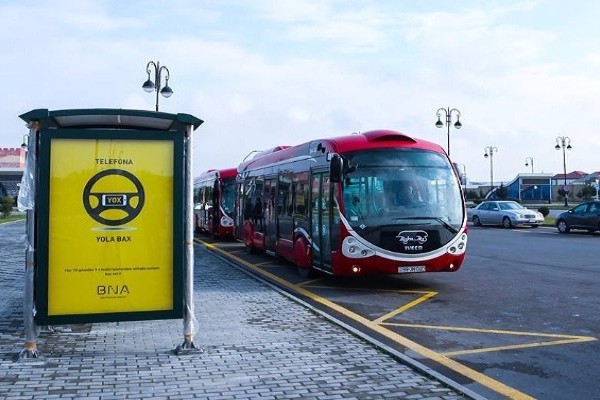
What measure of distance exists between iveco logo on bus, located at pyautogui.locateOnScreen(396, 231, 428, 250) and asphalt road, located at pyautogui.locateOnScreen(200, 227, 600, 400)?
0.85 meters

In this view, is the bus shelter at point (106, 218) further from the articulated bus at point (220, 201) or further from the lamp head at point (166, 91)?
the articulated bus at point (220, 201)

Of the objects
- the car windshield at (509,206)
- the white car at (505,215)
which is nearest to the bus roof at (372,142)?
the white car at (505,215)

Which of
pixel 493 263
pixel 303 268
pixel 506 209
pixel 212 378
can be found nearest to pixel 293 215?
pixel 303 268

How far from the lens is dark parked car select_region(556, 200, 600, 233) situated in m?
27.2

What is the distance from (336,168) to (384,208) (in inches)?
43.4

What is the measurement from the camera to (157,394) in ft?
17.6

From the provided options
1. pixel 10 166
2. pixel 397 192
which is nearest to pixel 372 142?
pixel 397 192

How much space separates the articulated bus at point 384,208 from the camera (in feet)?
36.3

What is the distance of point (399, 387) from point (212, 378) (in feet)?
5.47

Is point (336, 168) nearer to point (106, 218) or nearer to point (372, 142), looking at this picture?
point (372, 142)

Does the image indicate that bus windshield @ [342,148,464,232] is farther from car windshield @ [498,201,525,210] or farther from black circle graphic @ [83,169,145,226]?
car windshield @ [498,201,525,210]

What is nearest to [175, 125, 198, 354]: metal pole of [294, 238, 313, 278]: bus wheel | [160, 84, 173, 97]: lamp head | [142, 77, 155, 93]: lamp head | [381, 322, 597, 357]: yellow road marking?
[381, 322, 597, 357]: yellow road marking

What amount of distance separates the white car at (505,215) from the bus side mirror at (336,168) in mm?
24065

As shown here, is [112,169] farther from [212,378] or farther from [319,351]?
[319,351]
